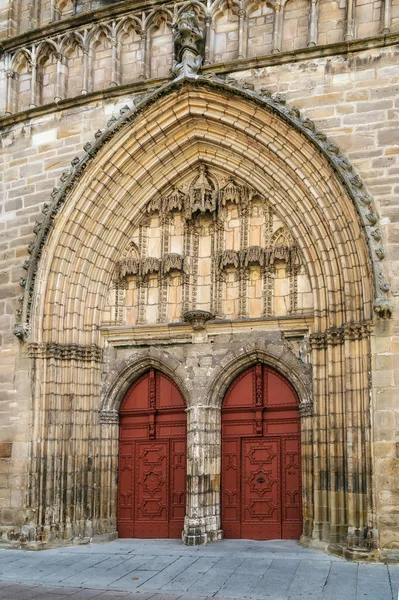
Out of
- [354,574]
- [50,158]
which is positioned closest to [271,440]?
[354,574]

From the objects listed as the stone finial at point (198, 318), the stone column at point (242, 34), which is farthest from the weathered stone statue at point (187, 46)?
the stone finial at point (198, 318)

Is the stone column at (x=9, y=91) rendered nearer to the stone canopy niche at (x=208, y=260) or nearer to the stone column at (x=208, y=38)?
the stone canopy niche at (x=208, y=260)

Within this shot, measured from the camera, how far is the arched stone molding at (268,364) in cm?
1037

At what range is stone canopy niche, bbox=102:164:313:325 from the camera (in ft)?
35.8

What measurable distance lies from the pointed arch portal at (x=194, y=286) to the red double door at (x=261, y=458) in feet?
0.48

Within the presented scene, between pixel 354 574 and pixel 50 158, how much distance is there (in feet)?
24.0

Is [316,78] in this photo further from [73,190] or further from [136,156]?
[73,190]

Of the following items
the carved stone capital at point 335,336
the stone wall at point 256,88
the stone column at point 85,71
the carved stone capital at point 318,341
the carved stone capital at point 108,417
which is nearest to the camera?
the stone wall at point 256,88

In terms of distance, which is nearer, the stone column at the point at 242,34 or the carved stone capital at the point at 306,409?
the carved stone capital at the point at 306,409

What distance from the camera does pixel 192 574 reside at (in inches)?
336

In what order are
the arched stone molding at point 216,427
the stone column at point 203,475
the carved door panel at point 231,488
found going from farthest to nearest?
the carved door panel at point 231,488
the stone column at point 203,475
the arched stone molding at point 216,427

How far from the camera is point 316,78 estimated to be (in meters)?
10.4

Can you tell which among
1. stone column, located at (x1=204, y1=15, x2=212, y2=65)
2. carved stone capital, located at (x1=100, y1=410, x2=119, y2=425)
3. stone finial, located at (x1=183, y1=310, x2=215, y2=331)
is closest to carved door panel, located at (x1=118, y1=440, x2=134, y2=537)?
carved stone capital, located at (x1=100, y1=410, x2=119, y2=425)

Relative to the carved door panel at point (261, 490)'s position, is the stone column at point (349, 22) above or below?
above
